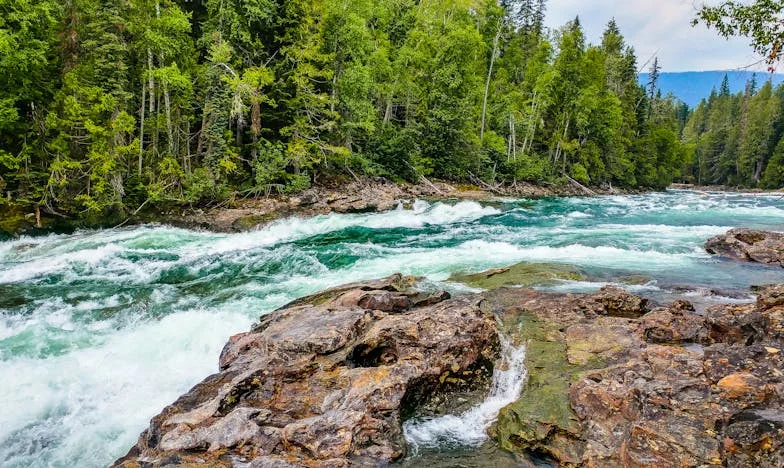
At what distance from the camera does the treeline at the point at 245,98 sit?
17156 millimetres

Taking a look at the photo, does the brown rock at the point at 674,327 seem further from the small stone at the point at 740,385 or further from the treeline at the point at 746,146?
the treeline at the point at 746,146

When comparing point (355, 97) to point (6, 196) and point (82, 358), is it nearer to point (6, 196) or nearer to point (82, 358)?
point (6, 196)

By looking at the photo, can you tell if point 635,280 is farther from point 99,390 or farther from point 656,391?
point 99,390

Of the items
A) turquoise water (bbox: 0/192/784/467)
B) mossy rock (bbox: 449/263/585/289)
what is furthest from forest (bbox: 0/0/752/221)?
mossy rock (bbox: 449/263/585/289)

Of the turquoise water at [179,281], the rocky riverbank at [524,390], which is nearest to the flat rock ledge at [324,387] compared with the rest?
the rocky riverbank at [524,390]

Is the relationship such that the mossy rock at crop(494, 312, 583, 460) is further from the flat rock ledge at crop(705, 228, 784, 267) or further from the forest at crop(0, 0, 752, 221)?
the forest at crop(0, 0, 752, 221)

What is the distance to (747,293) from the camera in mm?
8914

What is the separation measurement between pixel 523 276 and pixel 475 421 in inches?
216

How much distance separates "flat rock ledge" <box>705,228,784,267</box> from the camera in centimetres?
1238

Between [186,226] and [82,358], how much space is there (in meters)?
12.0

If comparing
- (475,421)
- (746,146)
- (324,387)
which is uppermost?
(746,146)

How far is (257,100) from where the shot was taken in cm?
2114

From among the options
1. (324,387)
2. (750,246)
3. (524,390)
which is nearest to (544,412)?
(524,390)

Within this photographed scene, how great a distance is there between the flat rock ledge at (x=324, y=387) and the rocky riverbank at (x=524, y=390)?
2 cm
